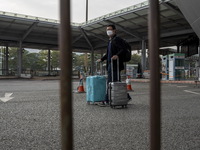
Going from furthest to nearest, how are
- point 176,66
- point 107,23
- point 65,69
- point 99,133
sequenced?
1. point 107,23
2. point 176,66
3. point 99,133
4. point 65,69

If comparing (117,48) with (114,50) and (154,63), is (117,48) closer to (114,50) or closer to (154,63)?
(114,50)

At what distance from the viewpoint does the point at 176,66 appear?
17500 mm

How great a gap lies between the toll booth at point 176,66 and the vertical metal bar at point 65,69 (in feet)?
59.1

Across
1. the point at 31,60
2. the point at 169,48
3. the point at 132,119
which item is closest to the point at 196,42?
the point at 169,48

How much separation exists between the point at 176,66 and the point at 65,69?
18273 millimetres

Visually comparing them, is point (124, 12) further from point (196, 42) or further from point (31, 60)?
point (31, 60)

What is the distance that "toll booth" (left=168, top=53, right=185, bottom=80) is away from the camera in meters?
17.4

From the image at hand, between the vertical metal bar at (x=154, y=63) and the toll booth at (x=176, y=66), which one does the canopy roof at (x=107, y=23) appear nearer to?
the toll booth at (x=176, y=66)

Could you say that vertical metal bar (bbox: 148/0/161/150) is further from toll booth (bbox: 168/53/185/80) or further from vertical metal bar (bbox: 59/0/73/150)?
toll booth (bbox: 168/53/185/80)

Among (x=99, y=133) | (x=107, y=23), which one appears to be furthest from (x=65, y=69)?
(x=107, y=23)

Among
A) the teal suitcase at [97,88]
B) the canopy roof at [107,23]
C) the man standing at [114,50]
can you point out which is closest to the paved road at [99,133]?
the teal suitcase at [97,88]

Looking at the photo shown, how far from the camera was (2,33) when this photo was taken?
24.6 metres

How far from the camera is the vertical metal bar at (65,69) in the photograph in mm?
496

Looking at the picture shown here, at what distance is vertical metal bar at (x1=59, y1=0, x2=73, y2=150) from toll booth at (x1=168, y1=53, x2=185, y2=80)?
59.1 ft
